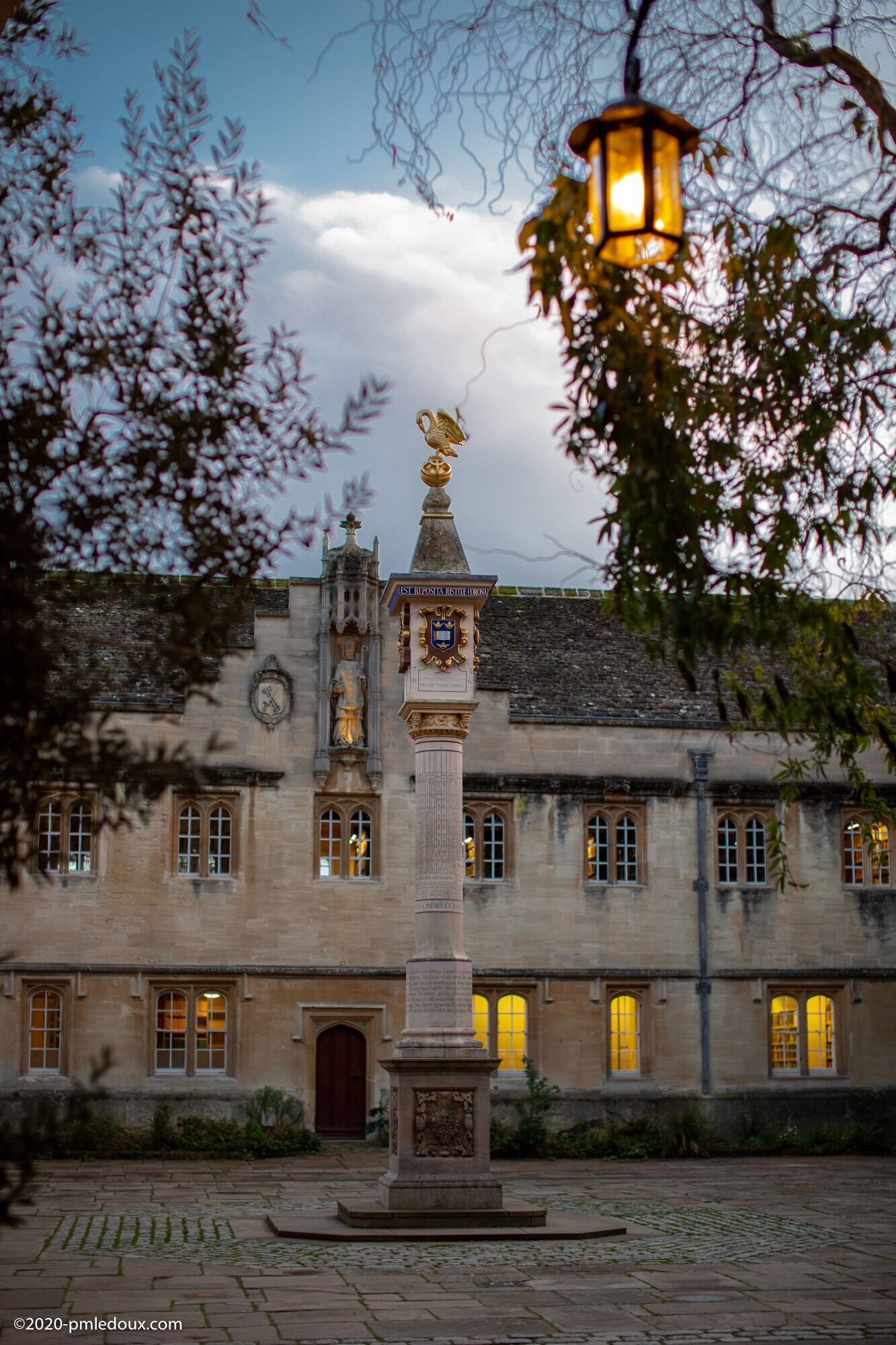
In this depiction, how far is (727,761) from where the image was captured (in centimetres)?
3003

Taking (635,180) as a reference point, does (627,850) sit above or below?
below

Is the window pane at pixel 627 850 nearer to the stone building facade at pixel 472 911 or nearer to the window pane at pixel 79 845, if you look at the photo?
the stone building facade at pixel 472 911

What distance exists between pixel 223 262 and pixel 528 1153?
74.8 feet

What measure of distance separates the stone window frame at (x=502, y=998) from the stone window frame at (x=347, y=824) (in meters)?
2.91

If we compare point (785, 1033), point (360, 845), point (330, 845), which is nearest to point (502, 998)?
point (360, 845)

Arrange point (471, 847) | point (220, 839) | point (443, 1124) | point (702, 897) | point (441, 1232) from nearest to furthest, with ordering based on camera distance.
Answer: point (441, 1232) < point (443, 1124) < point (220, 839) < point (471, 847) < point (702, 897)

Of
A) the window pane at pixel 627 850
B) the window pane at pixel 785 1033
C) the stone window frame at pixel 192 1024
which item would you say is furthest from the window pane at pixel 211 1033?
the window pane at pixel 785 1033

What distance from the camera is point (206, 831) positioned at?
28.0 meters

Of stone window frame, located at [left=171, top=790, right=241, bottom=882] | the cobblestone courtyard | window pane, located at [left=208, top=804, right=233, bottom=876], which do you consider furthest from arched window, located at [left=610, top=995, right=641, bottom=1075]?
the cobblestone courtyard

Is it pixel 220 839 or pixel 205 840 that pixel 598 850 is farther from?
pixel 205 840

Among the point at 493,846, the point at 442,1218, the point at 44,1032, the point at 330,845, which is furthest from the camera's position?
the point at 493,846

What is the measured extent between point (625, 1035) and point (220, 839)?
27.6ft

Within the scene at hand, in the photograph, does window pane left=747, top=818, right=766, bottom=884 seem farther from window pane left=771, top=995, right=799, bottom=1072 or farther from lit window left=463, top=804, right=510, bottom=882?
lit window left=463, top=804, right=510, bottom=882

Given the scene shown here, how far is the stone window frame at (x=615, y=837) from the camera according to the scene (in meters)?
29.3
